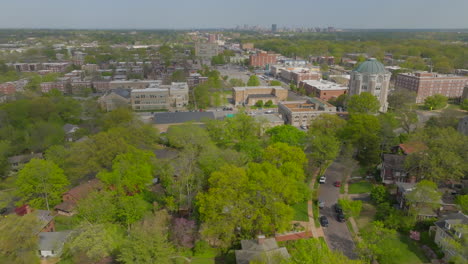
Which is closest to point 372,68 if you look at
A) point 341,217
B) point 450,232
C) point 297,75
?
point 297,75

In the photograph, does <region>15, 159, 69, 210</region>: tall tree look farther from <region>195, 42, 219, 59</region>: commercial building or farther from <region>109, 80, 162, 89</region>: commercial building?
<region>195, 42, 219, 59</region>: commercial building

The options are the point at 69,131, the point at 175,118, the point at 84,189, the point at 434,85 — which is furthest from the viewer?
the point at 434,85

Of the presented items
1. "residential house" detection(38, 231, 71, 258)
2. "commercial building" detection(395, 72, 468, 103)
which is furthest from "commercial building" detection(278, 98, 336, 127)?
"residential house" detection(38, 231, 71, 258)

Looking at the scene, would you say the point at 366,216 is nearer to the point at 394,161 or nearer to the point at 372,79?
the point at 394,161

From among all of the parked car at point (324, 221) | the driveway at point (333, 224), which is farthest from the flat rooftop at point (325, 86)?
the parked car at point (324, 221)

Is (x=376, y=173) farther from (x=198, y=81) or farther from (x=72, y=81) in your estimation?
(x=72, y=81)

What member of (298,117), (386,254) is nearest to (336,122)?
(298,117)
